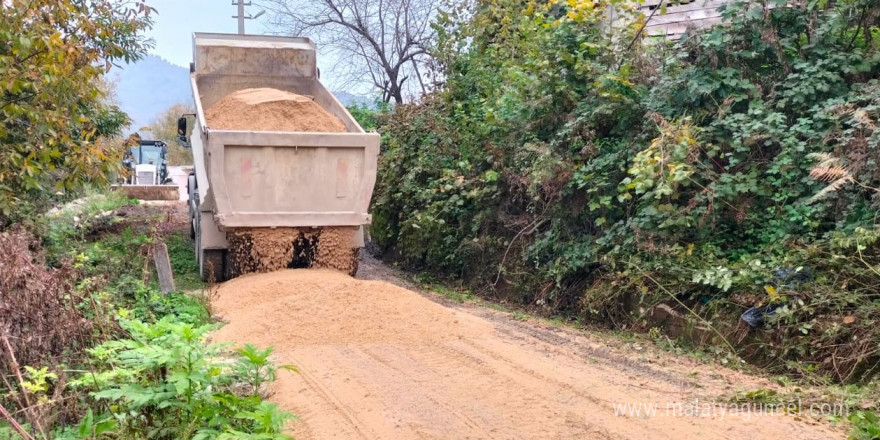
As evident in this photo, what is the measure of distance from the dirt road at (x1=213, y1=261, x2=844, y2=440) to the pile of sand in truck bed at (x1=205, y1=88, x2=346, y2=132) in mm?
2166

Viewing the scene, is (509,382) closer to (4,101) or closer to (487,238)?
(487,238)

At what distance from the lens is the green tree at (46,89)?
6.93 meters

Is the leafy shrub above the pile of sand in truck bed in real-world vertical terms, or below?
below

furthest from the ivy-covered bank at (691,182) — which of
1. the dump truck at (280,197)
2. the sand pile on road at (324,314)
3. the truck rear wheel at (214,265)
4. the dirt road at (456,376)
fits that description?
the truck rear wheel at (214,265)

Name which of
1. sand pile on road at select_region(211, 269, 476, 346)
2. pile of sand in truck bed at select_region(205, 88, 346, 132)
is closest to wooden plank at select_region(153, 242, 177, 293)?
sand pile on road at select_region(211, 269, 476, 346)

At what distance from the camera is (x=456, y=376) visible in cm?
539

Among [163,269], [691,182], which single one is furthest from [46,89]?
[691,182]

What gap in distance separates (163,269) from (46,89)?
7.08 feet

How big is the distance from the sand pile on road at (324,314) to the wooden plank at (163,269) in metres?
0.53

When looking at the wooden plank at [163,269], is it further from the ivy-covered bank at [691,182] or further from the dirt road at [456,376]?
the ivy-covered bank at [691,182]

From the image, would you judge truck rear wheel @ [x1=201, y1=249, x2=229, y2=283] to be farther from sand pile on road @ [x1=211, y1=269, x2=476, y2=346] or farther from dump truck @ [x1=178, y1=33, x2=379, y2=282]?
sand pile on road @ [x1=211, y1=269, x2=476, y2=346]

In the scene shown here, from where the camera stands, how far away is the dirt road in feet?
14.4

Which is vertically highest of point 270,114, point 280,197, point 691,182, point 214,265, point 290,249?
point 270,114

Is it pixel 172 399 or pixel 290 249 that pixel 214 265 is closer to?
pixel 290 249
